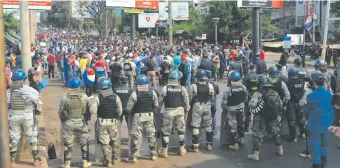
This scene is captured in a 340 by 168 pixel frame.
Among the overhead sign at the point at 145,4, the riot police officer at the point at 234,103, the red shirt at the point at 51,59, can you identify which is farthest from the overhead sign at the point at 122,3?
the riot police officer at the point at 234,103

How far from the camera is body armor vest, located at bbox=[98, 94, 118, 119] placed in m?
7.75

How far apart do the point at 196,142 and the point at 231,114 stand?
3.13 ft

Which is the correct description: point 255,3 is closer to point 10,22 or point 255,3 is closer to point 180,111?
point 180,111

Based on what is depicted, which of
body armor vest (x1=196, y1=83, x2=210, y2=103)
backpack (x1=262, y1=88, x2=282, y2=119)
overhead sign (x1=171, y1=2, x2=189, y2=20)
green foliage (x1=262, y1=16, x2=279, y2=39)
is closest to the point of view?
backpack (x1=262, y1=88, x2=282, y2=119)

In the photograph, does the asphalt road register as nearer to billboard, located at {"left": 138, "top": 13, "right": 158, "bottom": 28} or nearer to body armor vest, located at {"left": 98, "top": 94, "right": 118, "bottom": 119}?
body armor vest, located at {"left": 98, "top": 94, "right": 118, "bottom": 119}

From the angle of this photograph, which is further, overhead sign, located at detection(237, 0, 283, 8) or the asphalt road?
overhead sign, located at detection(237, 0, 283, 8)

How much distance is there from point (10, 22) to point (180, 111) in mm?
34035

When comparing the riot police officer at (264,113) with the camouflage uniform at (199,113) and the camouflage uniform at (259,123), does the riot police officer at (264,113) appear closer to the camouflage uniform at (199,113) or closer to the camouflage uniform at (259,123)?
the camouflage uniform at (259,123)

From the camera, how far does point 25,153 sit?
8.20 metres

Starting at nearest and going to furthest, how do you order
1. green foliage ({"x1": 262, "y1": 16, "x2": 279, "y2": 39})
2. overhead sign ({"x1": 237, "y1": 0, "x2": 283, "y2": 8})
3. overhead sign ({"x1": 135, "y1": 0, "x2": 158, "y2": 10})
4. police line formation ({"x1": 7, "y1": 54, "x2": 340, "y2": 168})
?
police line formation ({"x1": 7, "y1": 54, "x2": 340, "y2": 168})
overhead sign ({"x1": 237, "y1": 0, "x2": 283, "y2": 8})
overhead sign ({"x1": 135, "y1": 0, "x2": 158, "y2": 10})
green foliage ({"x1": 262, "y1": 16, "x2": 279, "y2": 39})

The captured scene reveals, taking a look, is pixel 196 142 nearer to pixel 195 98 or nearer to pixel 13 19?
pixel 195 98

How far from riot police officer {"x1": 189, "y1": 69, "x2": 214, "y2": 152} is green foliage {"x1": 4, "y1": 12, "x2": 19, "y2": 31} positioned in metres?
32.3

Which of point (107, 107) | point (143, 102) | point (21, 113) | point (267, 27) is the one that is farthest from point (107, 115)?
point (267, 27)

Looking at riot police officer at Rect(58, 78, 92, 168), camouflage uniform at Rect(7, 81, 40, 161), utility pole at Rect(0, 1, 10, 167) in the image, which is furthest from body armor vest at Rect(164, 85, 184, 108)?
utility pole at Rect(0, 1, 10, 167)
